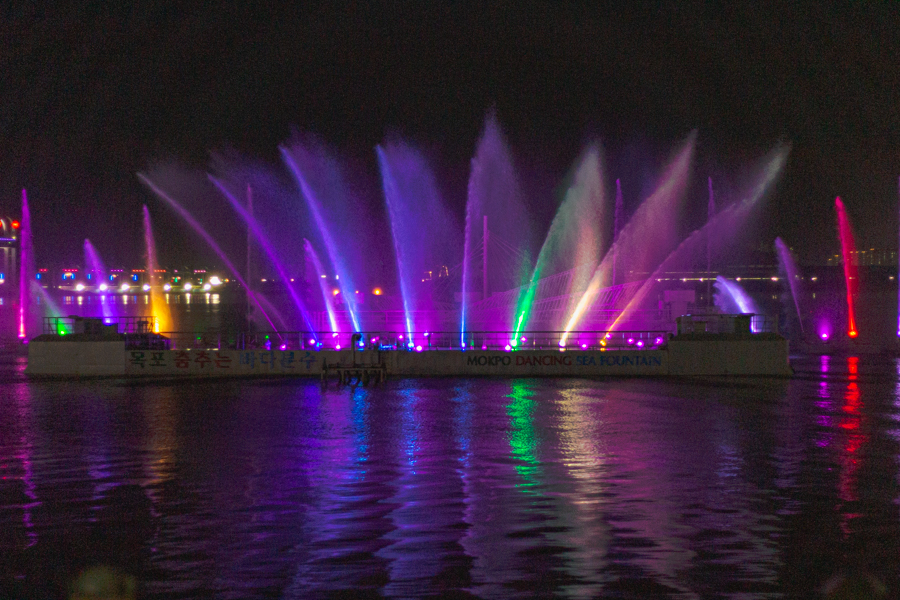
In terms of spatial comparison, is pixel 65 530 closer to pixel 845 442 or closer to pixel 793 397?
pixel 845 442

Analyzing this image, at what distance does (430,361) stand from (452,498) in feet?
58.5

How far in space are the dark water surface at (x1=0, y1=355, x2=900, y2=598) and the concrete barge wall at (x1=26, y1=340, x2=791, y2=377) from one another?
7417 mm

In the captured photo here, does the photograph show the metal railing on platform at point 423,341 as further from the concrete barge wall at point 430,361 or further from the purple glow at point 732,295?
the purple glow at point 732,295

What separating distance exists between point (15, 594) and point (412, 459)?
7.34 metres

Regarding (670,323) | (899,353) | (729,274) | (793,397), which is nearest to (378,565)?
(793,397)

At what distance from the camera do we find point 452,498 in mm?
10703

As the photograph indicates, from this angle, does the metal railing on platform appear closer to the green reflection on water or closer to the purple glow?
the green reflection on water

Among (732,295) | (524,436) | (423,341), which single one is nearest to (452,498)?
(524,436)

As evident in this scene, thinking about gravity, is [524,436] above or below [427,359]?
below

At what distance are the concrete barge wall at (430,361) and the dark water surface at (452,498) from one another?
742 centimetres

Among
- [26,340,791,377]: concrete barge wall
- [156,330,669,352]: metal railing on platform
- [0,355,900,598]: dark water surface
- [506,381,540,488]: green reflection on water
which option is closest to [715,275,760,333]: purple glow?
[156,330,669,352]: metal railing on platform

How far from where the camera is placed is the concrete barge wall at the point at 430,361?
1094 inches

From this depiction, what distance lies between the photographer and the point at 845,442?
590 inches

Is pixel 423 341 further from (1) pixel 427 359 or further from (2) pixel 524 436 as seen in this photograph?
(2) pixel 524 436
